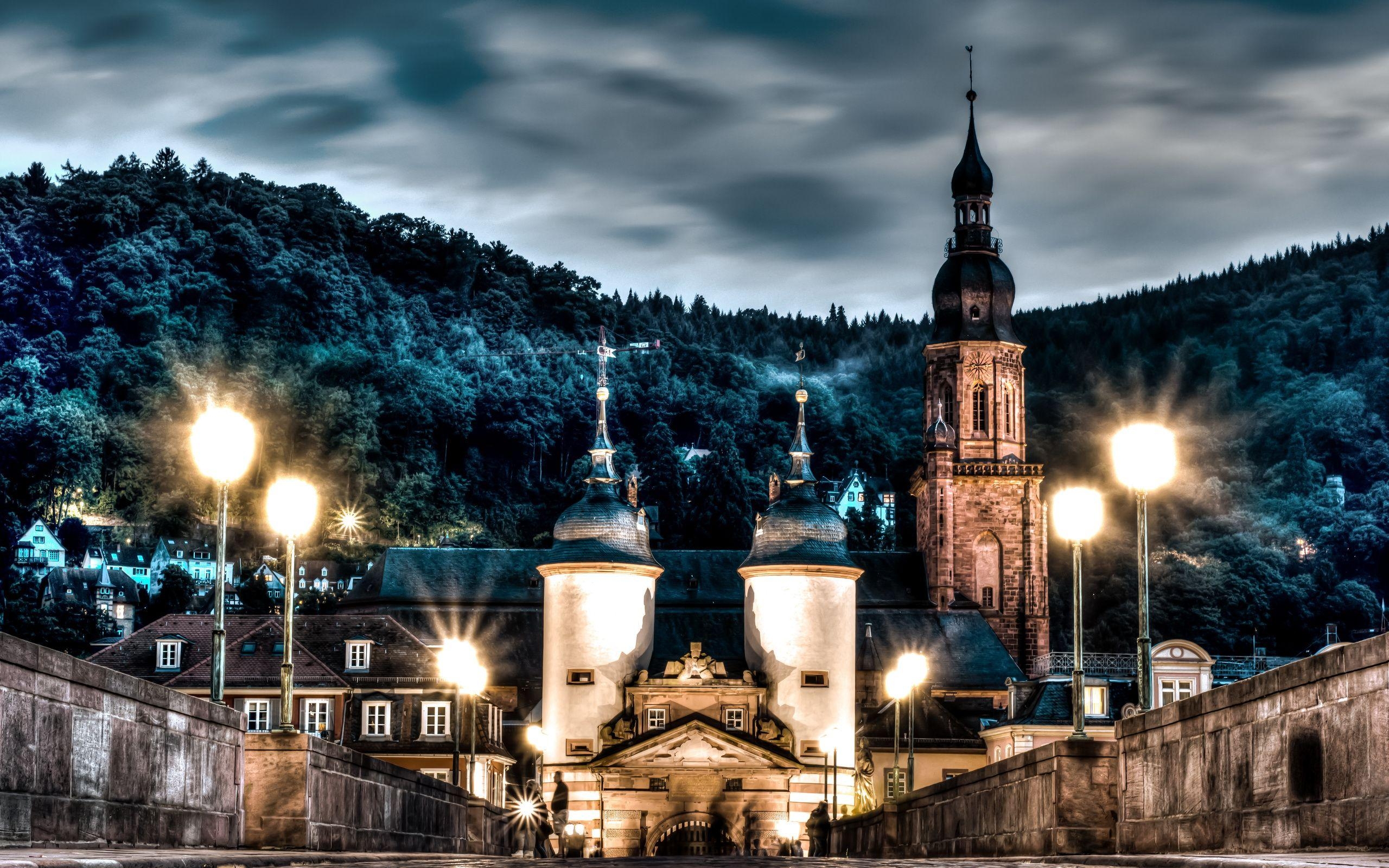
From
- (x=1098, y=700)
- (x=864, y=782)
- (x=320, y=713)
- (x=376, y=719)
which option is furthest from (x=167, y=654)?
(x=1098, y=700)

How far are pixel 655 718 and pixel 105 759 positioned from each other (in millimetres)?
65468

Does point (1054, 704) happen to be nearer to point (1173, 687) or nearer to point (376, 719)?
point (1173, 687)

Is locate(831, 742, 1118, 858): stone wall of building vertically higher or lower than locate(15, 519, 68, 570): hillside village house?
lower

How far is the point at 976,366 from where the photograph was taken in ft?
368

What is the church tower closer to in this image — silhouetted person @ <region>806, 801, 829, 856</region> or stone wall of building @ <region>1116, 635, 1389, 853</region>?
silhouetted person @ <region>806, 801, 829, 856</region>

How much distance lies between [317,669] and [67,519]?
3538 inches

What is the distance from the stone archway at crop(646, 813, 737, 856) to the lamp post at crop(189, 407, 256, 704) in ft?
182

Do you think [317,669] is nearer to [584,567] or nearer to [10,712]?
[584,567]

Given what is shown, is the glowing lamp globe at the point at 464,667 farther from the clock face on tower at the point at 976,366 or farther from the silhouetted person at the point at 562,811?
the clock face on tower at the point at 976,366

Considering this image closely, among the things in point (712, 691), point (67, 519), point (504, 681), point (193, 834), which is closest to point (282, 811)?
point (193, 834)

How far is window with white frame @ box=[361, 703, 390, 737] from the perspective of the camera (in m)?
82.6

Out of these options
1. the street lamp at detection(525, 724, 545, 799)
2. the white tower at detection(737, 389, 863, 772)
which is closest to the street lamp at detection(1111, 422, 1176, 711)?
the white tower at detection(737, 389, 863, 772)

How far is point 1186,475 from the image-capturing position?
16988cm

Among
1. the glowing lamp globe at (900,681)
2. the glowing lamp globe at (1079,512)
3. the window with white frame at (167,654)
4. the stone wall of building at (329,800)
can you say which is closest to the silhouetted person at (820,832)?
the glowing lamp globe at (900,681)
